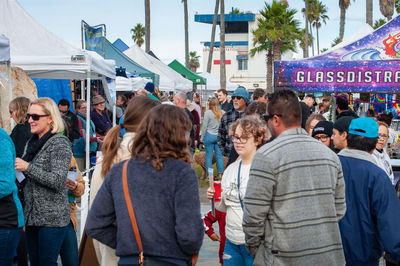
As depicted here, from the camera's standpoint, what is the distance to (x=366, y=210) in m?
3.14

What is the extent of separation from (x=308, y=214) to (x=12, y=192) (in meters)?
2.24

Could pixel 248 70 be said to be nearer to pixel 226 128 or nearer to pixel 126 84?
pixel 126 84

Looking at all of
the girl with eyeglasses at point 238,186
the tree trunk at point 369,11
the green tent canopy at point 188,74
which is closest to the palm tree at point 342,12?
the green tent canopy at point 188,74

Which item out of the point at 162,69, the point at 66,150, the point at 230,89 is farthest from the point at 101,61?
the point at 230,89

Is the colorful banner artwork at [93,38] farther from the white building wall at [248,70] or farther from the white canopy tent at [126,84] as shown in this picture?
the white building wall at [248,70]

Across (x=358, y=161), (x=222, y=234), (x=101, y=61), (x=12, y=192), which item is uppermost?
(x=101, y=61)

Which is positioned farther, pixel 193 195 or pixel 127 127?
pixel 127 127

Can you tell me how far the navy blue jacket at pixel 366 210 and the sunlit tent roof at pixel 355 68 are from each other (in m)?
5.40

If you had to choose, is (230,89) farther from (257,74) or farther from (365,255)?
(365,255)

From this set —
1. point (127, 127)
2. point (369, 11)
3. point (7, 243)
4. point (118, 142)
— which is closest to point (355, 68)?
point (127, 127)

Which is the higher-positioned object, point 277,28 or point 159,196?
point 277,28

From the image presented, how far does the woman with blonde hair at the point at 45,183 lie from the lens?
3.76 m

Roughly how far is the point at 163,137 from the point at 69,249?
224cm

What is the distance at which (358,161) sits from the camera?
3195 mm
